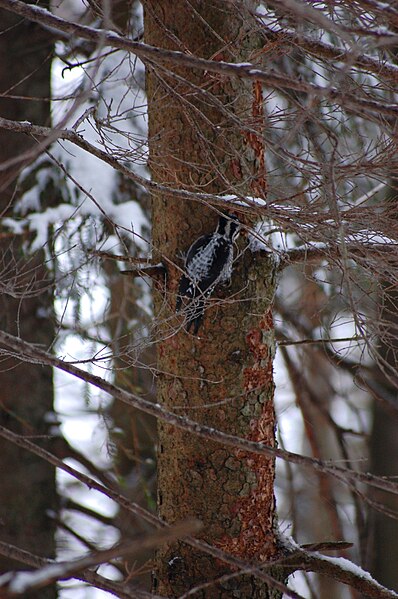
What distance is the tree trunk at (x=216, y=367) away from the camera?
2967 mm

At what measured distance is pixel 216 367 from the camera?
118 inches

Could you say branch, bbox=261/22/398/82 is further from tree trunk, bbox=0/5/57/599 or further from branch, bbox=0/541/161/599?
tree trunk, bbox=0/5/57/599

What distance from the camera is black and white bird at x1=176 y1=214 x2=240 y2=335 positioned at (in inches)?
112

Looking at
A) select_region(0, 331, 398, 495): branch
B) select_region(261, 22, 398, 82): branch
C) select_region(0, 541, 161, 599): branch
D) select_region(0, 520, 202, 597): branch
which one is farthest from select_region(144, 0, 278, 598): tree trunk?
select_region(0, 520, 202, 597): branch

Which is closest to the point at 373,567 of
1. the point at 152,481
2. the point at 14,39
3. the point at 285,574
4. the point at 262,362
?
the point at 152,481

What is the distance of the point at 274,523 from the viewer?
10.1 feet

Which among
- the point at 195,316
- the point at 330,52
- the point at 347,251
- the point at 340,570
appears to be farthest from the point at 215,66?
the point at 340,570

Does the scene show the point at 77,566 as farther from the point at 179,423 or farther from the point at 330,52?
the point at 330,52

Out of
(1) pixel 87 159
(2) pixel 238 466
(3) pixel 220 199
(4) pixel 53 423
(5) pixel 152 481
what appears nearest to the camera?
(3) pixel 220 199

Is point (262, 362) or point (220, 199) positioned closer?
point (220, 199)

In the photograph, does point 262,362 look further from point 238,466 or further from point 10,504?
point 10,504

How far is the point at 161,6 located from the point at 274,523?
2.32 metres

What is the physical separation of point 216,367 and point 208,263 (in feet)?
1.55

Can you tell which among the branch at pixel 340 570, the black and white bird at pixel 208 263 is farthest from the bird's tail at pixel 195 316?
the branch at pixel 340 570
